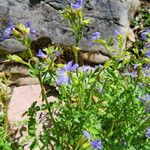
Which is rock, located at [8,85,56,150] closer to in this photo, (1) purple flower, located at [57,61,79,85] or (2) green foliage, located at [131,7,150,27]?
(1) purple flower, located at [57,61,79,85]

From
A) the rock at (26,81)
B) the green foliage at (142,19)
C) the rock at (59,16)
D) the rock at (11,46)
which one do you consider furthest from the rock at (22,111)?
the green foliage at (142,19)

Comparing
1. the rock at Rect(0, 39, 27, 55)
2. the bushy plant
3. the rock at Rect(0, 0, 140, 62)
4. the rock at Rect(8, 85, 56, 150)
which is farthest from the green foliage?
the bushy plant

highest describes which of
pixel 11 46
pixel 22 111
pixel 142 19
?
pixel 11 46

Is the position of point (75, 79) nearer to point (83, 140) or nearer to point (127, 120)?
point (83, 140)

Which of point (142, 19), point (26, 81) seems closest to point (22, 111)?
point (26, 81)

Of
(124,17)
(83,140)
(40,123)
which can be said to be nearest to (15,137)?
(40,123)

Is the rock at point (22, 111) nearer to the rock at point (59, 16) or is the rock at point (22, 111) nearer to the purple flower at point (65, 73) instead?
the rock at point (59, 16)

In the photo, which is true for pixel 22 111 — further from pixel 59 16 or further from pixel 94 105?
pixel 59 16

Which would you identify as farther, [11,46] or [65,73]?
[11,46]
